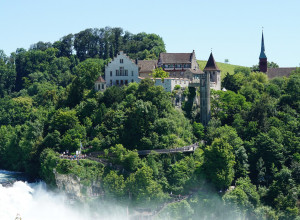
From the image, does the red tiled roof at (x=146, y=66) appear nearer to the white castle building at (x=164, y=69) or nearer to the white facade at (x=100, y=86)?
the white castle building at (x=164, y=69)

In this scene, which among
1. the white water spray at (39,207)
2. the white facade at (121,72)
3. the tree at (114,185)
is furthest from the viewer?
the white facade at (121,72)

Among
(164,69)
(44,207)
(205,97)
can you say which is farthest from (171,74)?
(44,207)

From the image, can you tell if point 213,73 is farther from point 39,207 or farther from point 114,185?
point 39,207

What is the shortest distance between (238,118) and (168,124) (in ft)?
43.9

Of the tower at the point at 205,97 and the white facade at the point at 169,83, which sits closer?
the white facade at the point at 169,83

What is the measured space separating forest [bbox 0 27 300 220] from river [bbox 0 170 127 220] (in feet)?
6.24

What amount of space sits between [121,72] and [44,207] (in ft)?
95.6

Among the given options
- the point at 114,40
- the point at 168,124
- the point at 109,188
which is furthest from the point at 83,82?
the point at 114,40

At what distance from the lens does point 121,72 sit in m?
89.9

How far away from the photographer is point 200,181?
236ft

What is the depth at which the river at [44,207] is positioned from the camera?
2662 inches

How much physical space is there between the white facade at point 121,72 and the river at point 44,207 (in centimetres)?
2378

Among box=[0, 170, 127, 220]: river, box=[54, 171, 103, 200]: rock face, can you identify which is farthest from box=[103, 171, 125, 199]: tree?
box=[0, 170, 127, 220]: river

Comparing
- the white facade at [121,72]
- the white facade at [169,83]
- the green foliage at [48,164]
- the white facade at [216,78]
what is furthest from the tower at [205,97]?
the green foliage at [48,164]
